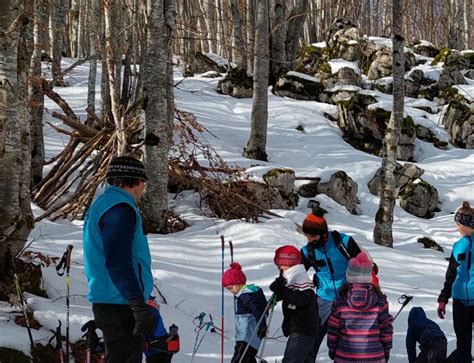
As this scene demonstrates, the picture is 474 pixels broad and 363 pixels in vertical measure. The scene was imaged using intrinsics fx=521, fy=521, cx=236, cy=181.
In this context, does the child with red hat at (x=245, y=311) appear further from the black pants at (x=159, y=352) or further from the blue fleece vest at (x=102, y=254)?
the blue fleece vest at (x=102, y=254)

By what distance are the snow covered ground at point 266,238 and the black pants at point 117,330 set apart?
130cm

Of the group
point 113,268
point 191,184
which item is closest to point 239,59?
point 191,184

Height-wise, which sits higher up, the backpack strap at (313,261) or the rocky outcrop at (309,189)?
the backpack strap at (313,261)

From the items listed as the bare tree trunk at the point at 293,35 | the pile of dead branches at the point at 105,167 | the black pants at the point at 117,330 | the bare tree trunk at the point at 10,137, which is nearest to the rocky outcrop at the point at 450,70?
the bare tree trunk at the point at 293,35

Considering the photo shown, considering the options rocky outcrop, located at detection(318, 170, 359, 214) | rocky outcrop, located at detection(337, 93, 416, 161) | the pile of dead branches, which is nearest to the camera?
the pile of dead branches

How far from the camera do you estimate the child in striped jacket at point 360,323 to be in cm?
419

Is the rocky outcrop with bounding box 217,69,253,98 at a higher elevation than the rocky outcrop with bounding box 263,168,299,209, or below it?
higher

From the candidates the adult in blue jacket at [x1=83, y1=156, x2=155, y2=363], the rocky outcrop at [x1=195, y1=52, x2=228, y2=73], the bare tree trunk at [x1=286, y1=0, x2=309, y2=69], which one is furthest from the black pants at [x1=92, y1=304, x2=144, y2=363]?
the rocky outcrop at [x1=195, y1=52, x2=228, y2=73]

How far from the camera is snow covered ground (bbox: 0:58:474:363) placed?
221 inches

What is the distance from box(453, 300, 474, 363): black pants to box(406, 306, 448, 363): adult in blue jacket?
1.06ft

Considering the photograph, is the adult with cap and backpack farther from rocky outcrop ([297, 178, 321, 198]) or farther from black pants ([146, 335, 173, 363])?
rocky outcrop ([297, 178, 321, 198])

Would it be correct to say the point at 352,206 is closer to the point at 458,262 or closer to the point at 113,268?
the point at 458,262

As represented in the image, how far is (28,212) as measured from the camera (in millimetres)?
5188

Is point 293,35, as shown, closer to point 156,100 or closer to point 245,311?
point 156,100
